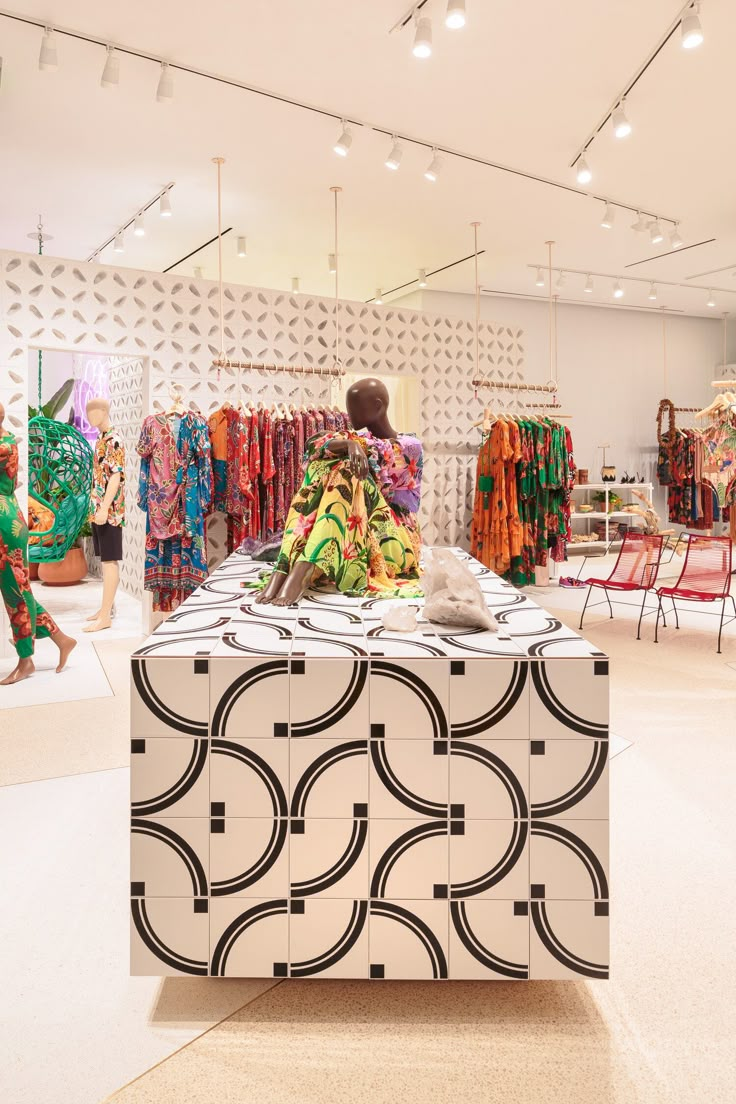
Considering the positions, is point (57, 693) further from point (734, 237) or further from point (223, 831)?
point (734, 237)

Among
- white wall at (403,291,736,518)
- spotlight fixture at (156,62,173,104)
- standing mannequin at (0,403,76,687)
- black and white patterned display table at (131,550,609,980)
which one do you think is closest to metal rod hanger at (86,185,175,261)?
spotlight fixture at (156,62,173,104)

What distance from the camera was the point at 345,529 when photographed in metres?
2.45

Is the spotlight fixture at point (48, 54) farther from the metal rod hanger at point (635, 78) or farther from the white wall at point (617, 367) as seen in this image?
the white wall at point (617, 367)

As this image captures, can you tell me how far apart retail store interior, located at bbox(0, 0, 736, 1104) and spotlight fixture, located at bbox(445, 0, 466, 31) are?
0.04ft

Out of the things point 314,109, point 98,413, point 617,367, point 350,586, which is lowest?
point 350,586

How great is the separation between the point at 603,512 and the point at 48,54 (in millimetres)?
9149

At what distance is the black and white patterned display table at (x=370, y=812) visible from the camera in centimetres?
174

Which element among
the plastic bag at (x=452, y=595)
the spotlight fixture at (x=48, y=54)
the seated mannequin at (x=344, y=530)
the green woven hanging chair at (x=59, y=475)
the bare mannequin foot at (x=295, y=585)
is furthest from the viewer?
the green woven hanging chair at (x=59, y=475)

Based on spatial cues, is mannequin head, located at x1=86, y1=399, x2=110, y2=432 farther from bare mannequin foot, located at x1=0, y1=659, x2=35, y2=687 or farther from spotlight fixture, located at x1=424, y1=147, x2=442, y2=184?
spotlight fixture, located at x1=424, y1=147, x2=442, y2=184

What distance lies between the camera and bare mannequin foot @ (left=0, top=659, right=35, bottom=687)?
4.84 m

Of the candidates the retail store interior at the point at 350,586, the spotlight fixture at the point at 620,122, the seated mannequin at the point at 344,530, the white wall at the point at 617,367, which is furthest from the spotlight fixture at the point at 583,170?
the white wall at the point at 617,367

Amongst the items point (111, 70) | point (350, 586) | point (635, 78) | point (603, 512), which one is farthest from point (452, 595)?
point (603, 512)

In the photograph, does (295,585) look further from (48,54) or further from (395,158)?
(395,158)

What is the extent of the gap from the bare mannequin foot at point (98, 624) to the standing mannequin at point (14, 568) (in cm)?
153
